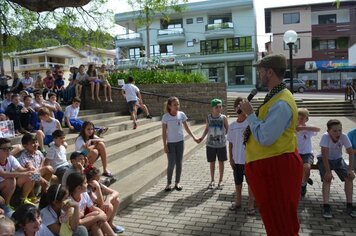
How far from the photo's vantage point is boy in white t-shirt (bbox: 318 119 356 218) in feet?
16.5

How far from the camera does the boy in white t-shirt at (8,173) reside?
4512 millimetres

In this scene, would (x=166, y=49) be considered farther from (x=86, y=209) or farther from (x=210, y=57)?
(x=86, y=209)

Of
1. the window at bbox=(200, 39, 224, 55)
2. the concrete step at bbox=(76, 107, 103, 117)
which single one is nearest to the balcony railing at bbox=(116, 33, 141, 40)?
the window at bbox=(200, 39, 224, 55)

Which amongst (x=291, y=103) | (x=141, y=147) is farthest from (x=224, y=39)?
(x=291, y=103)

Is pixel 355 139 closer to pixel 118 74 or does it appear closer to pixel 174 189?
pixel 174 189

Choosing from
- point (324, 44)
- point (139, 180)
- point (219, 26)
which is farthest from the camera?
A: point (219, 26)

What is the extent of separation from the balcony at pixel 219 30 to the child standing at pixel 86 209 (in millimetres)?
38717

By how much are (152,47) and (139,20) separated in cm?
3204

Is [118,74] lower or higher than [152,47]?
lower

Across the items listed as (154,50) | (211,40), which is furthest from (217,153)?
(154,50)

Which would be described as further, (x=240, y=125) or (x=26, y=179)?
(x=240, y=125)

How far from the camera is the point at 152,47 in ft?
148

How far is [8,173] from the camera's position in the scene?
178 inches

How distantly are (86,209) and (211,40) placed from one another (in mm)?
40046
